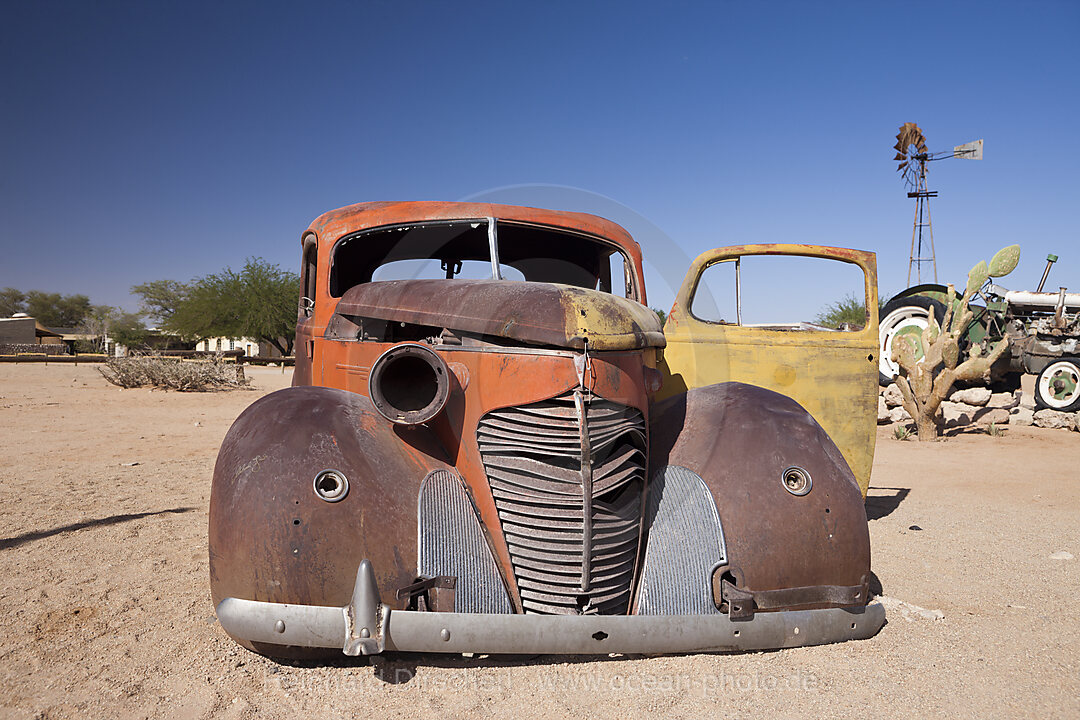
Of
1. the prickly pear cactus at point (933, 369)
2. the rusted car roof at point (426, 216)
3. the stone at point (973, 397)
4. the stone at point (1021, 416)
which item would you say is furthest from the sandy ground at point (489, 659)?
the stone at point (973, 397)

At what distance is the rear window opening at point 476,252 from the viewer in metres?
3.95

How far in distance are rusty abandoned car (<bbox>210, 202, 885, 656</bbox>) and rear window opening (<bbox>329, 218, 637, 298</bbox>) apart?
1.07m

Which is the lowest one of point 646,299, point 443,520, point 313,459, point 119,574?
point 119,574

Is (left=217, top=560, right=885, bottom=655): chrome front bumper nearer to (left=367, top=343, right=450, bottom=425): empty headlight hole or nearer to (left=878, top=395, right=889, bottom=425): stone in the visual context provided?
(left=367, top=343, right=450, bottom=425): empty headlight hole

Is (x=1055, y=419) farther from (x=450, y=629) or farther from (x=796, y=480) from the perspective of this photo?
(x=450, y=629)

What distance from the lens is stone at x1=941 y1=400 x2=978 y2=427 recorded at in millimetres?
11211

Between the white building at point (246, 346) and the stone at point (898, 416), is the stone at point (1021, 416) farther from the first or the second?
the white building at point (246, 346)

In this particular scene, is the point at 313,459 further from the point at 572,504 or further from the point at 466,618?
the point at 572,504

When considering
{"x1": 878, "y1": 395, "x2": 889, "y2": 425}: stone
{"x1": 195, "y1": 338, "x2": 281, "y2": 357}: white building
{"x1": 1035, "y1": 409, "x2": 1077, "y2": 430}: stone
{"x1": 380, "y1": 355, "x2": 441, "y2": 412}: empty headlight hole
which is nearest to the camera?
{"x1": 380, "y1": 355, "x2": 441, "y2": 412}: empty headlight hole

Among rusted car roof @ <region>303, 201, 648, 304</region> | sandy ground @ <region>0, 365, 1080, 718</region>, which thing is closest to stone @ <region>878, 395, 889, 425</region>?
sandy ground @ <region>0, 365, 1080, 718</region>

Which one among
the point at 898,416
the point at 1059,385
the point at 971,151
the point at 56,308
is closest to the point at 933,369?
the point at 898,416

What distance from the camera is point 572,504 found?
2299 mm

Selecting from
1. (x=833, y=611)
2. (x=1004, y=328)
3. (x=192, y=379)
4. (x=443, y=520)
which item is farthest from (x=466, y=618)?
(x=192, y=379)

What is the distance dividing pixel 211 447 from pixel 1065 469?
10161 mm
